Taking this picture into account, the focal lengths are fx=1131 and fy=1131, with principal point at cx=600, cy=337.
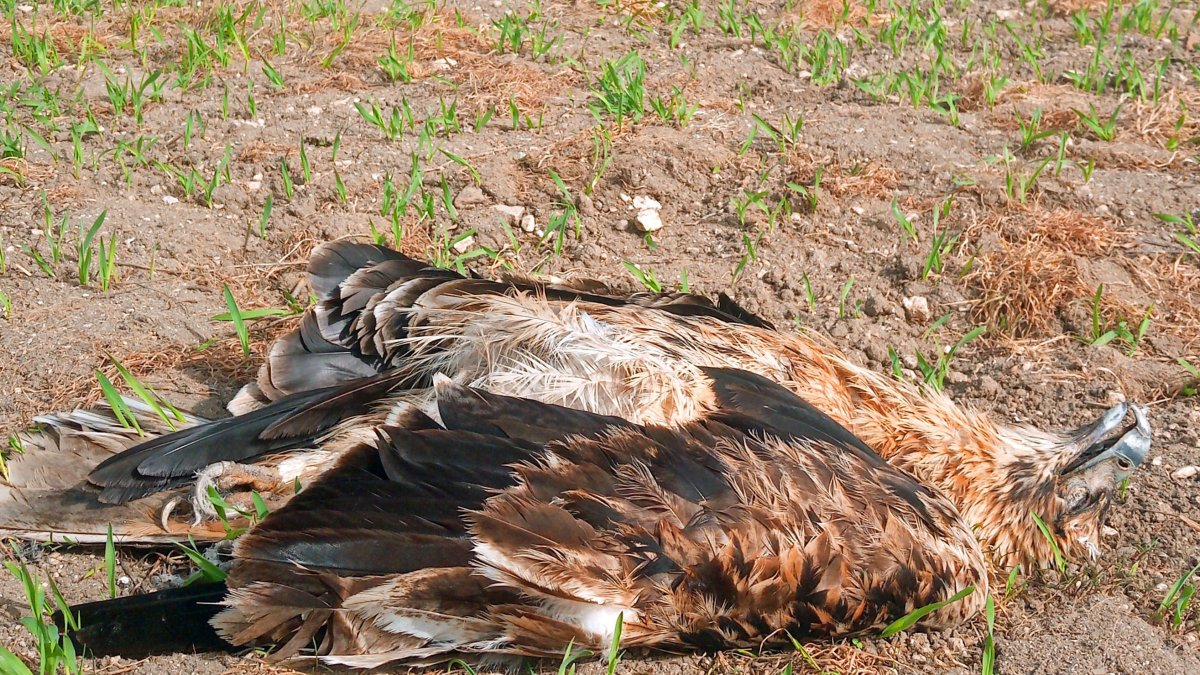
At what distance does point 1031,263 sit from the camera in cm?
406

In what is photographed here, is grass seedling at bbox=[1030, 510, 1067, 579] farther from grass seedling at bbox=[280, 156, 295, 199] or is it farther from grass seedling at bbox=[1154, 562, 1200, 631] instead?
grass seedling at bbox=[280, 156, 295, 199]

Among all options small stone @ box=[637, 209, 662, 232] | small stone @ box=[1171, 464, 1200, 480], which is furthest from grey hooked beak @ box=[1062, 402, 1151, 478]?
small stone @ box=[637, 209, 662, 232]

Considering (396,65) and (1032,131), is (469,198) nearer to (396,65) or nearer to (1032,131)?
(396,65)

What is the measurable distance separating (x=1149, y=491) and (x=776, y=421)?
1.32 m

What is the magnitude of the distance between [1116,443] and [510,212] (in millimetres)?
2352

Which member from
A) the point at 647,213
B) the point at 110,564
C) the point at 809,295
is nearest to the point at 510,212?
the point at 647,213

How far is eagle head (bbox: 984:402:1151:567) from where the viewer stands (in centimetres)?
315

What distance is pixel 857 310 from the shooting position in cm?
406

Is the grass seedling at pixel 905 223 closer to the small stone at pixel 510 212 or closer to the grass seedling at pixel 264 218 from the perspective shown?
the small stone at pixel 510 212

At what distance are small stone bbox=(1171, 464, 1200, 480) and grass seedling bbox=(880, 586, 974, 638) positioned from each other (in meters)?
1.04

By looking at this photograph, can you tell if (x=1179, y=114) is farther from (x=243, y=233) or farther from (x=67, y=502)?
A: (x=67, y=502)

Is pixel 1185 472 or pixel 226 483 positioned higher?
pixel 226 483

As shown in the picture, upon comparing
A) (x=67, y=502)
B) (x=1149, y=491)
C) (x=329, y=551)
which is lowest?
(x=1149, y=491)

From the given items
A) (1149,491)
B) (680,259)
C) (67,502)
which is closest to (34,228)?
(67,502)
